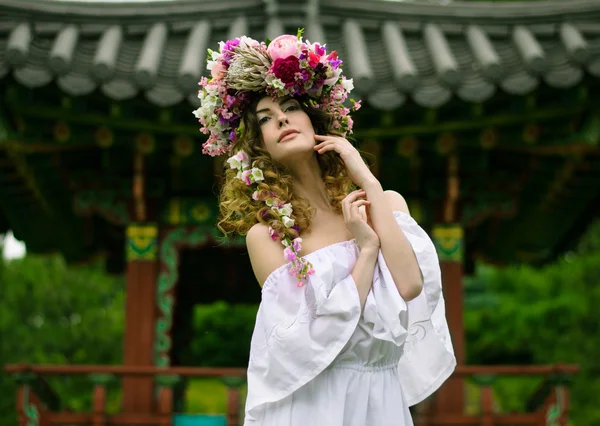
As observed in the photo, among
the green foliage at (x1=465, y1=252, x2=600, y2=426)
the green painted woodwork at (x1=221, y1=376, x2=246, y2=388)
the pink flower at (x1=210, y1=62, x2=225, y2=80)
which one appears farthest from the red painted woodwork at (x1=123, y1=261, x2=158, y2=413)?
the green foliage at (x1=465, y1=252, x2=600, y2=426)

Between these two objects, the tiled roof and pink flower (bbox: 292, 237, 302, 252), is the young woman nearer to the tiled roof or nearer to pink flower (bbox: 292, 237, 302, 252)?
pink flower (bbox: 292, 237, 302, 252)

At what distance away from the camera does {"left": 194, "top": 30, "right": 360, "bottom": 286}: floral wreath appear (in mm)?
3127

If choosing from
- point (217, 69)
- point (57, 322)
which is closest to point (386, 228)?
point (217, 69)

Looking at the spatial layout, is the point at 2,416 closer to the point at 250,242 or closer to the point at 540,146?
the point at 540,146

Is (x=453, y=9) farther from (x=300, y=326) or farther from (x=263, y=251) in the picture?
(x=300, y=326)

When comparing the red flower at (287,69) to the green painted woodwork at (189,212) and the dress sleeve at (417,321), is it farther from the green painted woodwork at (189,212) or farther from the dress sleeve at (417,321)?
the green painted woodwork at (189,212)

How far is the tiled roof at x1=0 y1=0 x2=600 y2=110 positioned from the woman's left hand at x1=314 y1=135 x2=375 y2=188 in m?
2.52

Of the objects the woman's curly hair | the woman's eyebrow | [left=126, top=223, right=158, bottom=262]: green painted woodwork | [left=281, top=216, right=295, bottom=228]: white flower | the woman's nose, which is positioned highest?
[left=126, top=223, right=158, bottom=262]: green painted woodwork

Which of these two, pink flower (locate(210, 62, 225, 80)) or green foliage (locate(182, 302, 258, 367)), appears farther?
green foliage (locate(182, 302, 258, 367))

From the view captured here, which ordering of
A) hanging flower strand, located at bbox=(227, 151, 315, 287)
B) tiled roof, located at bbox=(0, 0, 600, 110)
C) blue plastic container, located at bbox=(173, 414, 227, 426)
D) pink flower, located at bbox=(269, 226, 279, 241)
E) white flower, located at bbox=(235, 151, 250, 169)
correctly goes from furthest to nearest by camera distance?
1. blue plastic container, located at bbox=(173, 414, 227, 426)
2. tiled roof, located at bbox=(0, 0, 600, 110)
3. white flower, located at bbox=(235, 151, 250, 169)
4. pink flower, located at bbox=(269, 226, 279, 241)
5. hanging flower strand, located at bbox=(227, 151, 315, 287)

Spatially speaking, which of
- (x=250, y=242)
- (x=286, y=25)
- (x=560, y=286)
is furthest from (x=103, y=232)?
(x=560, y=286)

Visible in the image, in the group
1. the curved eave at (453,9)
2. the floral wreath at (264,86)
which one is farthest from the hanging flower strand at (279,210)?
the curved eave at (453,9)

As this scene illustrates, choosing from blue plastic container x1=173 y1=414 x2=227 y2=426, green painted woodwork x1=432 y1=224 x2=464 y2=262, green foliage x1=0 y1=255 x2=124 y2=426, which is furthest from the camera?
green foliage x1=0 y1=255 x2=124 y2=426

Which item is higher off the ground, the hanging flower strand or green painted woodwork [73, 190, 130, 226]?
green painted woodwork [73, 190, 130, 226]
